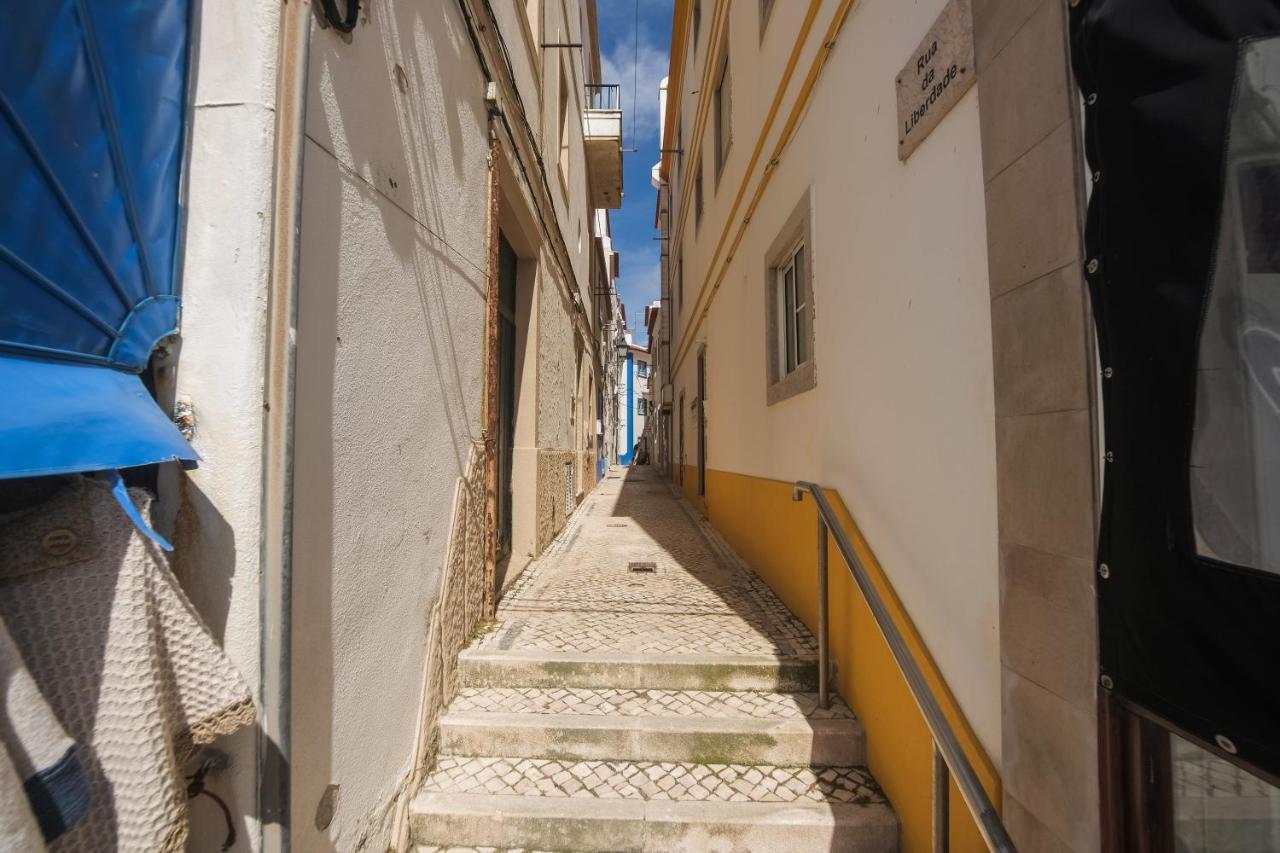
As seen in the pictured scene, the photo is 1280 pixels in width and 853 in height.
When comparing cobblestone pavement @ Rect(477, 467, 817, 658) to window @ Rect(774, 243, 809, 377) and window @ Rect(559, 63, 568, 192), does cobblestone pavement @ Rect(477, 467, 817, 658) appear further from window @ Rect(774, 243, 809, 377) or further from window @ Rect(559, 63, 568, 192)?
window @ Rect(559, 63, 568, 192)

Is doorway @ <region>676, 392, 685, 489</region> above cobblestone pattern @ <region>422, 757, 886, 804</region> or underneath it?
above

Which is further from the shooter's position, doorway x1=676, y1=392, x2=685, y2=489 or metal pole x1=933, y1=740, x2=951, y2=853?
doorway x1=676, y1=392, x2=685, y2=489

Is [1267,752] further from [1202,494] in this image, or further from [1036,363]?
[1036,363]

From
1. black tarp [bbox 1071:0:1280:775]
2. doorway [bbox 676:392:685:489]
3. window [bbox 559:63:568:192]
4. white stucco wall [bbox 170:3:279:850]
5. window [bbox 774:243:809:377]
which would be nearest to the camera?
black tarp [bbox 1071:0:1280:775]

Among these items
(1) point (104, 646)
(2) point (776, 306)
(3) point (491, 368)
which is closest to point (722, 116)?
(2) point (776, 306)

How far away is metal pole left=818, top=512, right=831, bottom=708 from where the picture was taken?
8.48 feet

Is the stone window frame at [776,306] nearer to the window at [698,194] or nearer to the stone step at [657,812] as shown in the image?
the stone step at [657,812]

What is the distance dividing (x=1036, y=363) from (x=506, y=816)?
2.46 meters

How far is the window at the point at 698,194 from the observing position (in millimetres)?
8102

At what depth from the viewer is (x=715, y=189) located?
6734 millimetres

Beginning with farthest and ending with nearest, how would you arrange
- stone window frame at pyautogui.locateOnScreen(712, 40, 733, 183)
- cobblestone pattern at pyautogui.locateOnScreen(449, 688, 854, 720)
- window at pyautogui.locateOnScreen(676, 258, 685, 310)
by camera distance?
1. window at pyautogui.locateOnScreen(676, 258, 685, 310)
2. stone window frame at pyautogui.locateOnScreen(712, 40, 733, 183)
3. cobblestone pattern at pyautogui.locateOnScreen(449, 688, 854, 720)

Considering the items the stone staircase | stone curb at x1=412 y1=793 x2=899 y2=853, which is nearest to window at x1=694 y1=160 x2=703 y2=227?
the stone staircase

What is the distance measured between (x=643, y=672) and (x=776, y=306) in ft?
9.65

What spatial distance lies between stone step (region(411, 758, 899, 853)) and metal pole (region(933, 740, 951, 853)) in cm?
52
